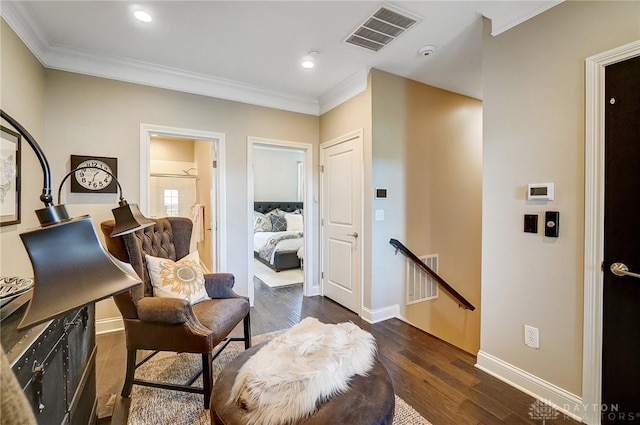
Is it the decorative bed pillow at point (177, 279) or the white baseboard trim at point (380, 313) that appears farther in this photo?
the white baseboard trim at point (380, 313)

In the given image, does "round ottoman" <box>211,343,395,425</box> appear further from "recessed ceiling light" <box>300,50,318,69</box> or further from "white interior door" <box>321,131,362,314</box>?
"recessed ceiling light" <box>300,50,318,69</box>

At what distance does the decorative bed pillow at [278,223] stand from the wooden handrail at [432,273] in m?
3.89

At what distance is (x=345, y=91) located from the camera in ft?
10.8

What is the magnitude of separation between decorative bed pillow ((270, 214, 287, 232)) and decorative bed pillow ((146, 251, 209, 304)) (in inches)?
173

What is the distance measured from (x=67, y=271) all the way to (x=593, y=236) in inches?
92.6

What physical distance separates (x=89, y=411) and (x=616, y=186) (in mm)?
3053

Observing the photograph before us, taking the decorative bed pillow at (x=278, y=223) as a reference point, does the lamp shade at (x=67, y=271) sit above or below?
above

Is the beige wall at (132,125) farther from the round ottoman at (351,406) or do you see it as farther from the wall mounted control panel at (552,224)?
the wall mounted control panel at (552,224)

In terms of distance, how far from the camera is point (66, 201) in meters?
2.56

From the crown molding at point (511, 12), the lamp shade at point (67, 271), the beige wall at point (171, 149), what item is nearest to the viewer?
the lamp shade at point (67, 271)

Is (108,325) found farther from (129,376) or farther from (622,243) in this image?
(622,243)

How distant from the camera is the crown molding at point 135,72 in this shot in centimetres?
207

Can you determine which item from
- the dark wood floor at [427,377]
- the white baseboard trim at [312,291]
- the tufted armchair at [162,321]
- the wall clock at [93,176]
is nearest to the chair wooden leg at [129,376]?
the tufted armchair at [162,321]

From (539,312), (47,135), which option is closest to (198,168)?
(47,135)
